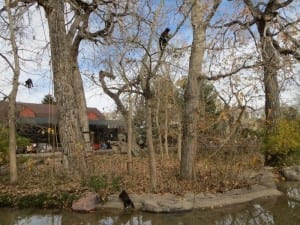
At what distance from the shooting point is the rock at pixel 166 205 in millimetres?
9234

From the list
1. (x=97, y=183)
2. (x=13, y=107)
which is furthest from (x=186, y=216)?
(x=13, y=107)

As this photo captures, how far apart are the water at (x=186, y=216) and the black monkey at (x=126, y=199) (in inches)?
10.9

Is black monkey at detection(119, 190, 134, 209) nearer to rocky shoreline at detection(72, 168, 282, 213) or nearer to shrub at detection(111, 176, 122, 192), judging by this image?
rocky shoreline at detection(72, 168, 282, 213)

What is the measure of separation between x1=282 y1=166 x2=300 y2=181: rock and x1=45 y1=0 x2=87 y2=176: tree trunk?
6.71 metres

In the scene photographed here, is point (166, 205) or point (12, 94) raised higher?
point (12, 94)

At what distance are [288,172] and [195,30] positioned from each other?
5800 millimetres

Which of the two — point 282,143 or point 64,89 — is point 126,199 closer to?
point 64,89

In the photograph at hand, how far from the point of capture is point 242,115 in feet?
38.2

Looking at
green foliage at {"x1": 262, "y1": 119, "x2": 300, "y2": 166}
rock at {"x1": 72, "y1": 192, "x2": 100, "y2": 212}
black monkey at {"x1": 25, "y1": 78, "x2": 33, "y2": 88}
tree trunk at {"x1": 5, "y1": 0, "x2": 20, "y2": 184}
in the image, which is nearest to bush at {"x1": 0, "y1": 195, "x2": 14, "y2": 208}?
tree trunk at {"x1": 5, "y1": 0, "x2": 20, "y2": 184}

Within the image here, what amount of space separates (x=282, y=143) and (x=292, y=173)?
56.7 inches

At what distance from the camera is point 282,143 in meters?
15.1

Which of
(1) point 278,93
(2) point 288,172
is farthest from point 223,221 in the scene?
(1) point 278,93

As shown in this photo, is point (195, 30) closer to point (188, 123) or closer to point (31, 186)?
point (188, 123)

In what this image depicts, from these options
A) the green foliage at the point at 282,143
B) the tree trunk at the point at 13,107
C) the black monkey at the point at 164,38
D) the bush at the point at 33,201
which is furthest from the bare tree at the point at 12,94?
the green foliage at the point at 282,143
